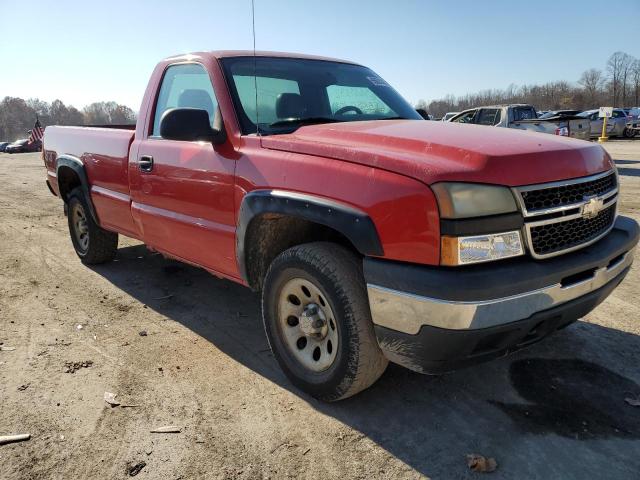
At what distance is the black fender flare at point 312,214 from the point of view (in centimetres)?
227

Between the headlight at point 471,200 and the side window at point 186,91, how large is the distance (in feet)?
6.02

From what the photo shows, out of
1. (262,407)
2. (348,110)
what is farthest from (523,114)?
(262,407)

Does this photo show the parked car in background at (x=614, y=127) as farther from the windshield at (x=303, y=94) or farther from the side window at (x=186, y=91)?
the side window at (x=186, y=91)

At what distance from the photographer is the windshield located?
3215mm

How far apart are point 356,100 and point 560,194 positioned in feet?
6.04

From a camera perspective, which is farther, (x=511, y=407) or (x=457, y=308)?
(x=511, y=407)

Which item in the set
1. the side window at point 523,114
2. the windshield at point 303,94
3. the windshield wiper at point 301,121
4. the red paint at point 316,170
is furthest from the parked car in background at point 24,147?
the windshield wiper at point 301,121

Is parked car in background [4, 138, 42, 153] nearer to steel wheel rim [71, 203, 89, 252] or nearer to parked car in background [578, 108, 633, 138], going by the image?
parked car in background [578, 108, 633, 138]

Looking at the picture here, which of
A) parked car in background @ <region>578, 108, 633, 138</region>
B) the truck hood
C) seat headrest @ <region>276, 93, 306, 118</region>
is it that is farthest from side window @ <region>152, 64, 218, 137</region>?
parked car in background @ <region>578, 108, 633, 138</region>

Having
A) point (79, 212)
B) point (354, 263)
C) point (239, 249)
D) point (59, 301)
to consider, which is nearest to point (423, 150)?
point (354, 263)

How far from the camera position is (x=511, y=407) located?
2676mm

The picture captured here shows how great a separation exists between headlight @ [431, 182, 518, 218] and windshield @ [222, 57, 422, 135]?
129cm

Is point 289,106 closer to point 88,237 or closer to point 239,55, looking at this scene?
point 239,55

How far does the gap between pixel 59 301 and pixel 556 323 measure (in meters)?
4.02
